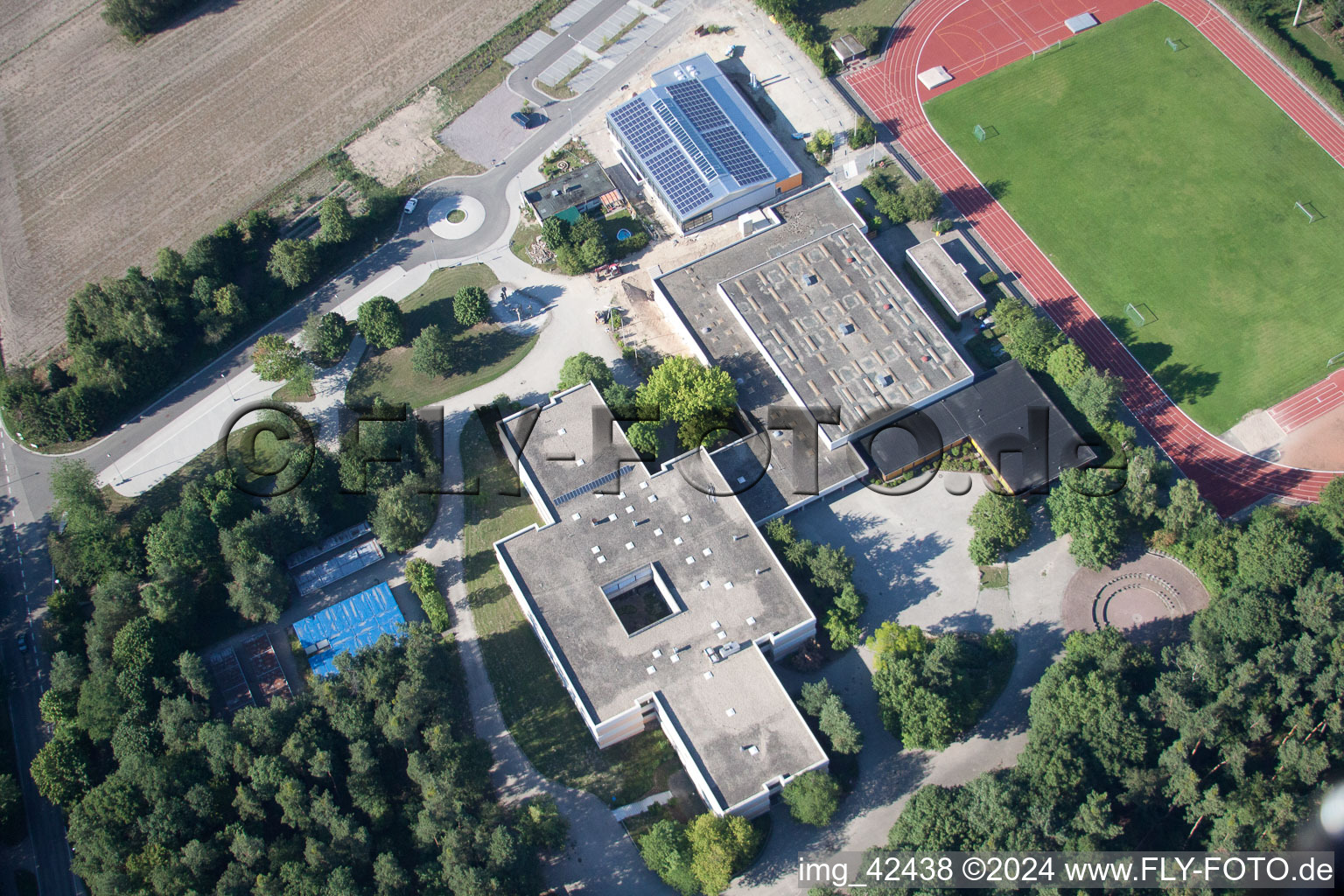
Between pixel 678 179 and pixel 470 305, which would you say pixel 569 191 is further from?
pixel 470 305

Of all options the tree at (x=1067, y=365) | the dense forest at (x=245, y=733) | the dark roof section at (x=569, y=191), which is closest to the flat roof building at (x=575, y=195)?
the dark roof section at (x=569, y=191)

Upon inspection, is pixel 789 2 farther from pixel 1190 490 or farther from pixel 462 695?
pixel 462 695

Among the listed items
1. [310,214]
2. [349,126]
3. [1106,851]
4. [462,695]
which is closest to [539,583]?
[462,695]

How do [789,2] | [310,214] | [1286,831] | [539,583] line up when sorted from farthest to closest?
1. [789,2]
2. [310,214]
3. [539,583]
4. [1286,831]

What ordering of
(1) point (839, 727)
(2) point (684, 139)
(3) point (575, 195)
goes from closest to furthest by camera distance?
(1) point (839, 727), (2) point (684, 139), (3) point (575, 195)

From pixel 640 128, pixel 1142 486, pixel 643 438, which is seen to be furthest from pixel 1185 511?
pixel 640 128

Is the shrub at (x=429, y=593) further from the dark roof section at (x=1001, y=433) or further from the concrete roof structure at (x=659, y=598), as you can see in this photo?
the dark roof section at (x=1001, y=433)
